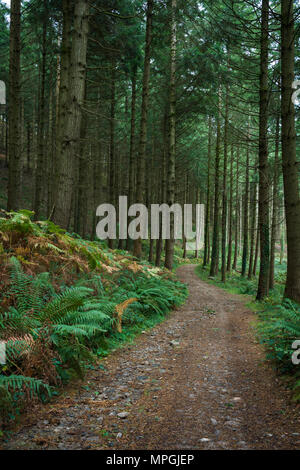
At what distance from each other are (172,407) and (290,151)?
20.6ft

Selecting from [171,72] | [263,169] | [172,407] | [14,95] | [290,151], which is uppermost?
[171,72]

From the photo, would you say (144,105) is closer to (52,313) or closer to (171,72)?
(171,72)

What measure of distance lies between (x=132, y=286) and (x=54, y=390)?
4.75 metres

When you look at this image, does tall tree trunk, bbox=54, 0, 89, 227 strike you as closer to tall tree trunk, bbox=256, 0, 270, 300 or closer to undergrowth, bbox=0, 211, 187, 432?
undergrowth, bbox=0, 211, 187, 432

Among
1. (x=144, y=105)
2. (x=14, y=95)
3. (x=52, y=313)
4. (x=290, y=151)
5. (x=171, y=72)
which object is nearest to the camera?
(x=52, y=313)

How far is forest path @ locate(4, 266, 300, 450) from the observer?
8.81ft

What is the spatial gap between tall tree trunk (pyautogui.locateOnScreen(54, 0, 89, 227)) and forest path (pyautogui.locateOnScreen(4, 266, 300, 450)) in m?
4.72

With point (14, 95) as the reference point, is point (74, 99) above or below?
below

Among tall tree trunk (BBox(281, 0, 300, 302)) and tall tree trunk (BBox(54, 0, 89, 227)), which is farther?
tall tree trunk (BBox(54, 0, 89, 227))

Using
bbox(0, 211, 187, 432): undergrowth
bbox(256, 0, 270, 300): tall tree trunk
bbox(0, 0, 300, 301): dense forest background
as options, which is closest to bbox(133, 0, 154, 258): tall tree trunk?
bbox(0, 0, 300, 301): dense forest background

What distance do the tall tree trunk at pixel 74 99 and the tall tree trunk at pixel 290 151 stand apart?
A: 497 cm

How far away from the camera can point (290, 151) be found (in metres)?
7.05

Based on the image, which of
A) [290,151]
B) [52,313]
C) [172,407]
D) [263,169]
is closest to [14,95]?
[52,313]
